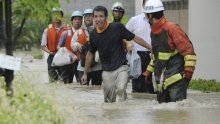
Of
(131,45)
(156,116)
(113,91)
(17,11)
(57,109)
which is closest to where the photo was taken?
(57,109)

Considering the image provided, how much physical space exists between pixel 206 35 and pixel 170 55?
Answer: 590 centimetres

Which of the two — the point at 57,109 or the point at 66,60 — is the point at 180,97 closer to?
the point at 57,109

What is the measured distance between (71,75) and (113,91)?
6.27 m

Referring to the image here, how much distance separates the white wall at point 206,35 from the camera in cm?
1638

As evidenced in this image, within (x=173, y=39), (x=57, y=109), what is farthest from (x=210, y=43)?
(x=57, y=109)

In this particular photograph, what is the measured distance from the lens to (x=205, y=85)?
51.1ft

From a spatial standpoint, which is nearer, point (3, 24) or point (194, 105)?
point (3, 24)

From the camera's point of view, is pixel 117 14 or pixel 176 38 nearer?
pixel 176 38

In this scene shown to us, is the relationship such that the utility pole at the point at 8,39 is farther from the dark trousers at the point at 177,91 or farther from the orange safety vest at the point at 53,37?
the orange safety vest at the point at 53,37

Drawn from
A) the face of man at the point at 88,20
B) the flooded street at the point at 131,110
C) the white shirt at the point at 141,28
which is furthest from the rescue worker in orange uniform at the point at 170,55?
the face of man at the point at 88,20

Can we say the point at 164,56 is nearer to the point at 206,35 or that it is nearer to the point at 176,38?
the point at 176,38

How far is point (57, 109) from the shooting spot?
7.89 metres

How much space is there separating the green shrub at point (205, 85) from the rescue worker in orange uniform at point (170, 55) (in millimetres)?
4355

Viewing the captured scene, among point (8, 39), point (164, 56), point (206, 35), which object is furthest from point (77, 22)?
point (8, 39)
